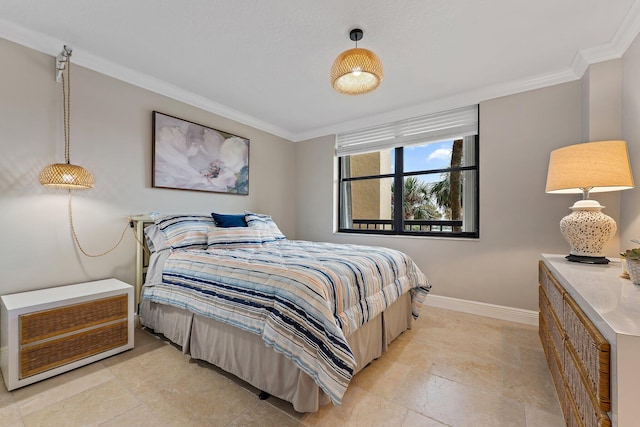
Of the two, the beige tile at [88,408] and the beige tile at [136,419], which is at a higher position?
the beige tile at [136,419]

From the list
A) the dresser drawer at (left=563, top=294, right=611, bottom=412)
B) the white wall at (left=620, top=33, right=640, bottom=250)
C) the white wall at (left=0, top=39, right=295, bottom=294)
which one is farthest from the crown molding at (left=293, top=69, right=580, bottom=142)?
the dresser drawer at (left=563, top=294, right=611, bottom=412)

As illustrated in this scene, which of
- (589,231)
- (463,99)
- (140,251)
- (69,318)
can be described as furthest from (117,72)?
(589,231)

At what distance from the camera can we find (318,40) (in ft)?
7.14

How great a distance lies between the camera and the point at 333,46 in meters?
2.25

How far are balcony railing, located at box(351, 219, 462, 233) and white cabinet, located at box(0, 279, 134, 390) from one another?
3017 mm

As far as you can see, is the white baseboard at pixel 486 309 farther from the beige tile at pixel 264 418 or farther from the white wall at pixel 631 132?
the beige tile at pixel 264 418

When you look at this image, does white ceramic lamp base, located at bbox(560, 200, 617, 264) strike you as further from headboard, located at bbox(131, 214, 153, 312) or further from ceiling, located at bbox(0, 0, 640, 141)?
headboard, located at bbox(131, 214, 153, 312)

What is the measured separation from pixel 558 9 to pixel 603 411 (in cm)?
236

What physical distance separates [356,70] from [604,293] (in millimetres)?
1705

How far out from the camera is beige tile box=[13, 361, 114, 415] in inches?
62.5

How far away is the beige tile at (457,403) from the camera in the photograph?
1479 millimetres

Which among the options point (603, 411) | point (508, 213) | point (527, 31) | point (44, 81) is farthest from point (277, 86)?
point (603, 411)

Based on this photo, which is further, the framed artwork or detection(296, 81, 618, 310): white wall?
the framed artwork

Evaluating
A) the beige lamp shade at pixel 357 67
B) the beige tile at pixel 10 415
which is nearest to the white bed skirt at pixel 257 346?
the beige tile at pixel 10 415
